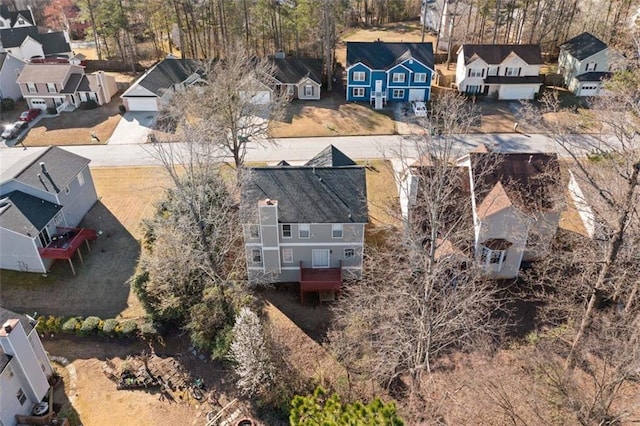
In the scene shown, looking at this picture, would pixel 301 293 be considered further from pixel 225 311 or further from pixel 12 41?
pixel 12 41

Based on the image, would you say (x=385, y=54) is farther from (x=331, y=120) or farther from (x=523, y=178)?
(x=523, y=178)

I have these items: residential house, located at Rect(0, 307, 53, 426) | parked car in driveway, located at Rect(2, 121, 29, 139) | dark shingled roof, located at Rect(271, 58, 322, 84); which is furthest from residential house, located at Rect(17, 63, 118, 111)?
residential house, located at Rect(0, 307, 53, 426)

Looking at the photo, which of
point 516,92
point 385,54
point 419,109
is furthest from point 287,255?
point 516,92

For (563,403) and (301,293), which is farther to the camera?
(301,293)

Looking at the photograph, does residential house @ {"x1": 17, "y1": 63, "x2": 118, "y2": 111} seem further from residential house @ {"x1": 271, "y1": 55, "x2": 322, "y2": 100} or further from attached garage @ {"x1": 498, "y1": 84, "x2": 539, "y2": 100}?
attached garage @ {"x1": 498, "y1": 84, "x2": 539, "y2": 100}

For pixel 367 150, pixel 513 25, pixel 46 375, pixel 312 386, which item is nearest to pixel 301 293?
pixel 312 386

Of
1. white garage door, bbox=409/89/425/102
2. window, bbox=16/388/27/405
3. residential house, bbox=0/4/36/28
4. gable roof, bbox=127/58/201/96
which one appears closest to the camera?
window, bbox=16/388/27/405
